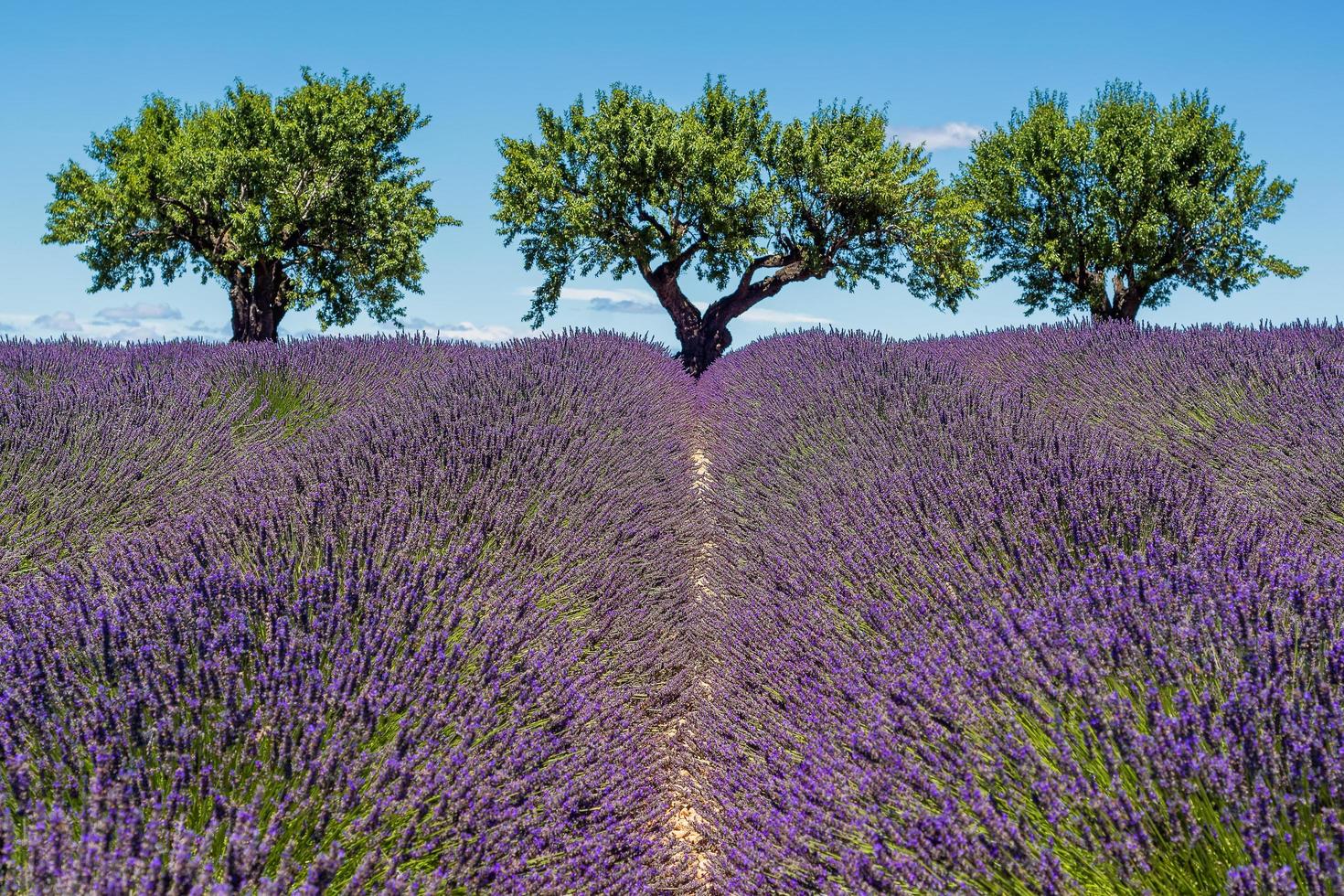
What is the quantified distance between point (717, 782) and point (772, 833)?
0.29 meters

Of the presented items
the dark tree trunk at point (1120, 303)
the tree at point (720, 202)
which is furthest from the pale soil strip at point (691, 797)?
the dark tree trunk at point (1120, 303)

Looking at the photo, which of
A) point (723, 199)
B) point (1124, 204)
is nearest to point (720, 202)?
point (723, 199)

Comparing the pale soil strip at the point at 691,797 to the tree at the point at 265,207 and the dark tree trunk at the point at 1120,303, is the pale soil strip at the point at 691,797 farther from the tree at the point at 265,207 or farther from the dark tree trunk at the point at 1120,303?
the dark tree trunk at the point at 1120,303

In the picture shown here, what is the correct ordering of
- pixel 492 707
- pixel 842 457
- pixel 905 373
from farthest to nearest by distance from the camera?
pixel 905 373 < pixel 842 457 < pixel 492 707

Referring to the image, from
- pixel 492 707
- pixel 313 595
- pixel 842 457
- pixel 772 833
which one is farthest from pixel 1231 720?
pixel 842 457

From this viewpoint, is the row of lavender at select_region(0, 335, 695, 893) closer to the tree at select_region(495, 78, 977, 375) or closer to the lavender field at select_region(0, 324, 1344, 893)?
the lavender field at select_region(0, 324, 1344, 893)

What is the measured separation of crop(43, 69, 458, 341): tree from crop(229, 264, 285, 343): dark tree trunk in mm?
25

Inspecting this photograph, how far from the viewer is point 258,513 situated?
8.11ft

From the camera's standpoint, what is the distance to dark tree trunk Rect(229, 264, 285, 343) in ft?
54.7

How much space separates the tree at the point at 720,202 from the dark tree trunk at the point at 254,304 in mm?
4682

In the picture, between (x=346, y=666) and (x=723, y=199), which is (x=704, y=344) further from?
(x=346, y=666)

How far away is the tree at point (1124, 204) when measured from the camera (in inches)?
693

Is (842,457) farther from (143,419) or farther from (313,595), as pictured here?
(143,419)

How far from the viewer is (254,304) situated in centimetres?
1700
